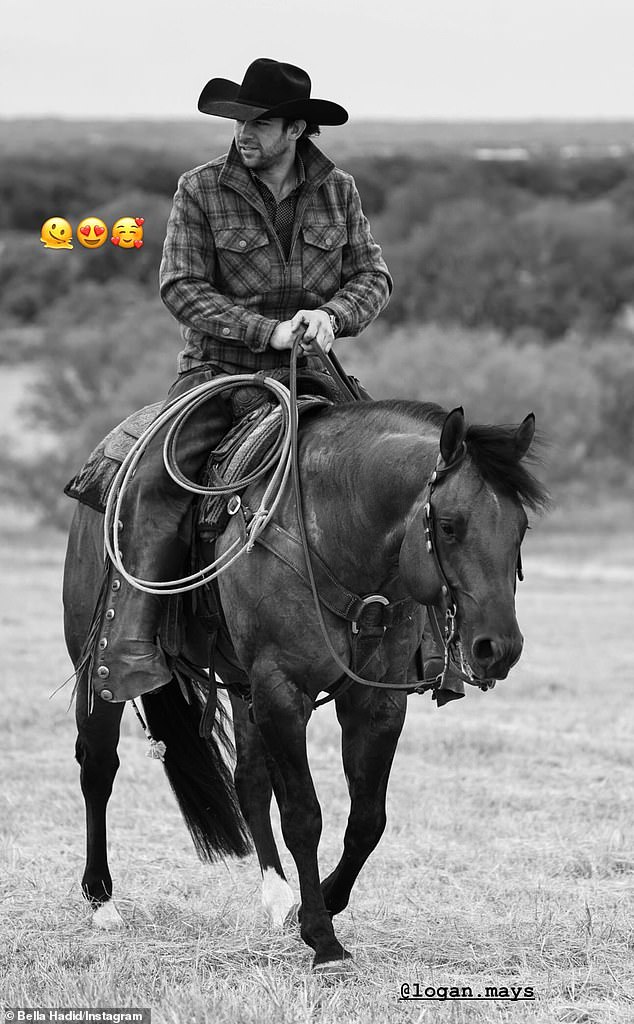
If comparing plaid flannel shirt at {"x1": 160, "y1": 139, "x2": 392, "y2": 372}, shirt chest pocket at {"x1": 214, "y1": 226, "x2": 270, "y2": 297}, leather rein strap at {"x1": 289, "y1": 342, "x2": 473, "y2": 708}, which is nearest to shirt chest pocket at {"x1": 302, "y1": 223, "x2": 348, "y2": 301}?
plaid flannel shirt at {"x1": 160, "y1": 139, "x2": 392, "y2": 372}

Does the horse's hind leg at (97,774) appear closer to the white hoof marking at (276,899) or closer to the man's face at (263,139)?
the white hoof marking at (276,899)

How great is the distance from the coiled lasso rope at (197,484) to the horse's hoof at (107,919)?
1.28m

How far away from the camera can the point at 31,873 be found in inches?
247

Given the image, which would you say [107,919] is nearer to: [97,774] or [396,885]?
[97,774]

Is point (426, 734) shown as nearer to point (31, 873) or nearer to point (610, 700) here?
point (610, 700)

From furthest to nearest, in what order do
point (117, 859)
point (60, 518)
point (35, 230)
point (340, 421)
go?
1. point (35, 230)
2. point (60, 518)
3. point (117, 859)
4. point (340, 421)

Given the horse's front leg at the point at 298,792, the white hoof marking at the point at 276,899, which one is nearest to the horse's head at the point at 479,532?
the horse's front leg at the point at 298,792

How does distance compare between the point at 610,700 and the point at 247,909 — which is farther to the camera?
the point at 610,700

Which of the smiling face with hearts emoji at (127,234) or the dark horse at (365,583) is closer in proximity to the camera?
the dark horse at (365,583)

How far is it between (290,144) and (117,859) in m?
3.42

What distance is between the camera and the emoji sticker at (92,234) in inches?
232

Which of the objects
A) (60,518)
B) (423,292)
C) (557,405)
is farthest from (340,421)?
(423,292)

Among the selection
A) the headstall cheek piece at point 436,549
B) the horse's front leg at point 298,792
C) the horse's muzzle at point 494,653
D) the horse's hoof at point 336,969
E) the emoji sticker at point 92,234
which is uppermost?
the emoji sticker at point 92,234

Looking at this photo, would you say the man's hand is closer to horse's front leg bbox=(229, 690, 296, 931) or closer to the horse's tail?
horse's front leg bbox=(229, 690, 296, 931)
